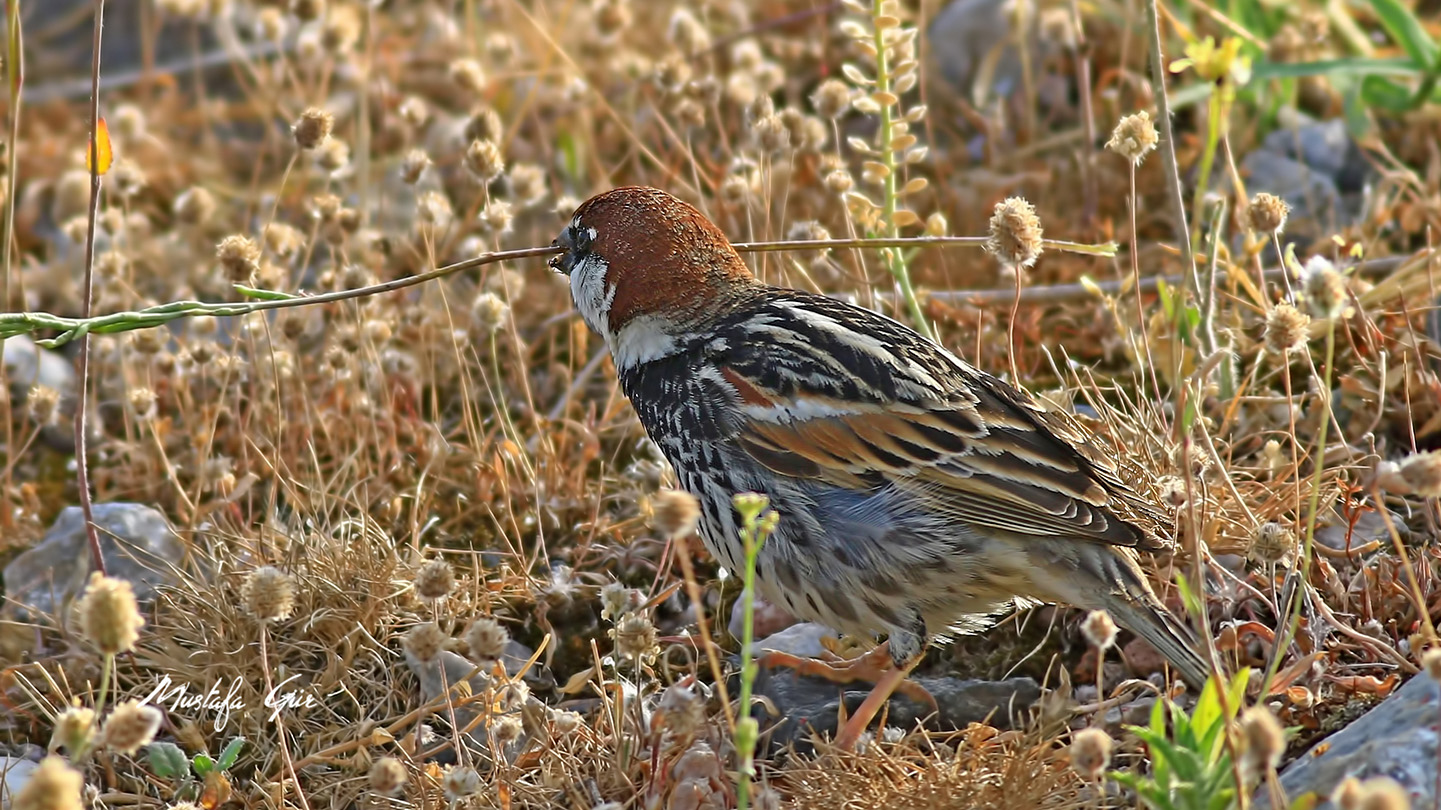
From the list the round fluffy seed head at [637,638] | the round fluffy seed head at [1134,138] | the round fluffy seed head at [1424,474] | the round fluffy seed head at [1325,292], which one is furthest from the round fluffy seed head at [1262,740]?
the round fluffy seed head at [1134,138]

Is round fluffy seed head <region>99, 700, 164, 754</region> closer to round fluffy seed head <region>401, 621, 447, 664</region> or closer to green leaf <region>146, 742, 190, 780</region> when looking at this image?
round fluffy seed head <region>401, 621, 447, 664</region>

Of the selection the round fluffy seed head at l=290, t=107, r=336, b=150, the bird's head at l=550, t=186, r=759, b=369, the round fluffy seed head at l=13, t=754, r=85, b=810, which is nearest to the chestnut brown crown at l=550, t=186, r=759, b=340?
the bird's head at l=550, t=186, r=759, b=369

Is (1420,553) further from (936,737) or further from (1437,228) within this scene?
(1437,228)

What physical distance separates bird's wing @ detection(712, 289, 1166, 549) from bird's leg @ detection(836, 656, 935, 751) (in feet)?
1.46

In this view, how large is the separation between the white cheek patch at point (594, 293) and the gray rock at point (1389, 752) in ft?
7.45

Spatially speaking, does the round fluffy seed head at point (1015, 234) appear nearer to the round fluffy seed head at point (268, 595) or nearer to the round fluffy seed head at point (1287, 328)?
the round fluffy seed head at point (1287, 328)

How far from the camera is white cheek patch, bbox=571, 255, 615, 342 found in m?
4.65

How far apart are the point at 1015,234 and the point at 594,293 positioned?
1307 mm

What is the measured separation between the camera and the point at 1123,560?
396 centimetres

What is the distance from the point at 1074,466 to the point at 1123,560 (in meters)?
0.27

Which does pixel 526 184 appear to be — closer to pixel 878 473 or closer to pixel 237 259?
pixel 237 259

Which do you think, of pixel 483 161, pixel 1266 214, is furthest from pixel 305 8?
pixel 1266 214

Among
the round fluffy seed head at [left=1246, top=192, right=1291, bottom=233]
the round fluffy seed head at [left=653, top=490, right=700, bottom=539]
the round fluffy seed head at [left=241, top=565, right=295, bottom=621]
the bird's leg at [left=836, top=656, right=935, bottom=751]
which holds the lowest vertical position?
the bird's leg at [left=836, top=656, right=935, bottom=751]

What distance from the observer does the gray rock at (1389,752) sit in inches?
122
